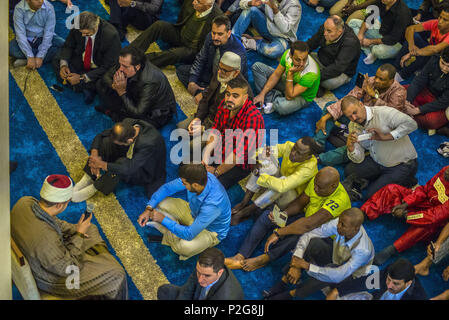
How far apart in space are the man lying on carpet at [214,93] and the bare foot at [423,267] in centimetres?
216

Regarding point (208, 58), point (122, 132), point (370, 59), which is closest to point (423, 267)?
point (370, 59)

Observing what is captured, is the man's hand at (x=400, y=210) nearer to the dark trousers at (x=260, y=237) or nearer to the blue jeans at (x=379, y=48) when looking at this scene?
the dark trousers at (x=260, y=237)

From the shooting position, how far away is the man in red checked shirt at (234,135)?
6457 millimetres

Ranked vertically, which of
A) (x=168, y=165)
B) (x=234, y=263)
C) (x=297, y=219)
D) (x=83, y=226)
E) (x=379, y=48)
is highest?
(x=379, y=48)

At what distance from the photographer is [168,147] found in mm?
7117

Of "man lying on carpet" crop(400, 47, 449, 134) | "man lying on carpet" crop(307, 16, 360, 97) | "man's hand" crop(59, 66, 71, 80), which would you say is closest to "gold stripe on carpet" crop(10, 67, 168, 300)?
"man's hand" crop(59, 66, 71, 80)

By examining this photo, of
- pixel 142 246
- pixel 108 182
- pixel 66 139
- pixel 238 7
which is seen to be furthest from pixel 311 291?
pixel 238 7

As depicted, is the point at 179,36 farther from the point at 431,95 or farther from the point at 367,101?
the point at 431,95

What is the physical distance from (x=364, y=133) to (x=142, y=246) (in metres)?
2.29

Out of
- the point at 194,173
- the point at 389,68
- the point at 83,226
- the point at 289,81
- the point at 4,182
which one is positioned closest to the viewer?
the point at 4,182

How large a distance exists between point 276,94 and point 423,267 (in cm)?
240

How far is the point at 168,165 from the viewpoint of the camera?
275 inches
